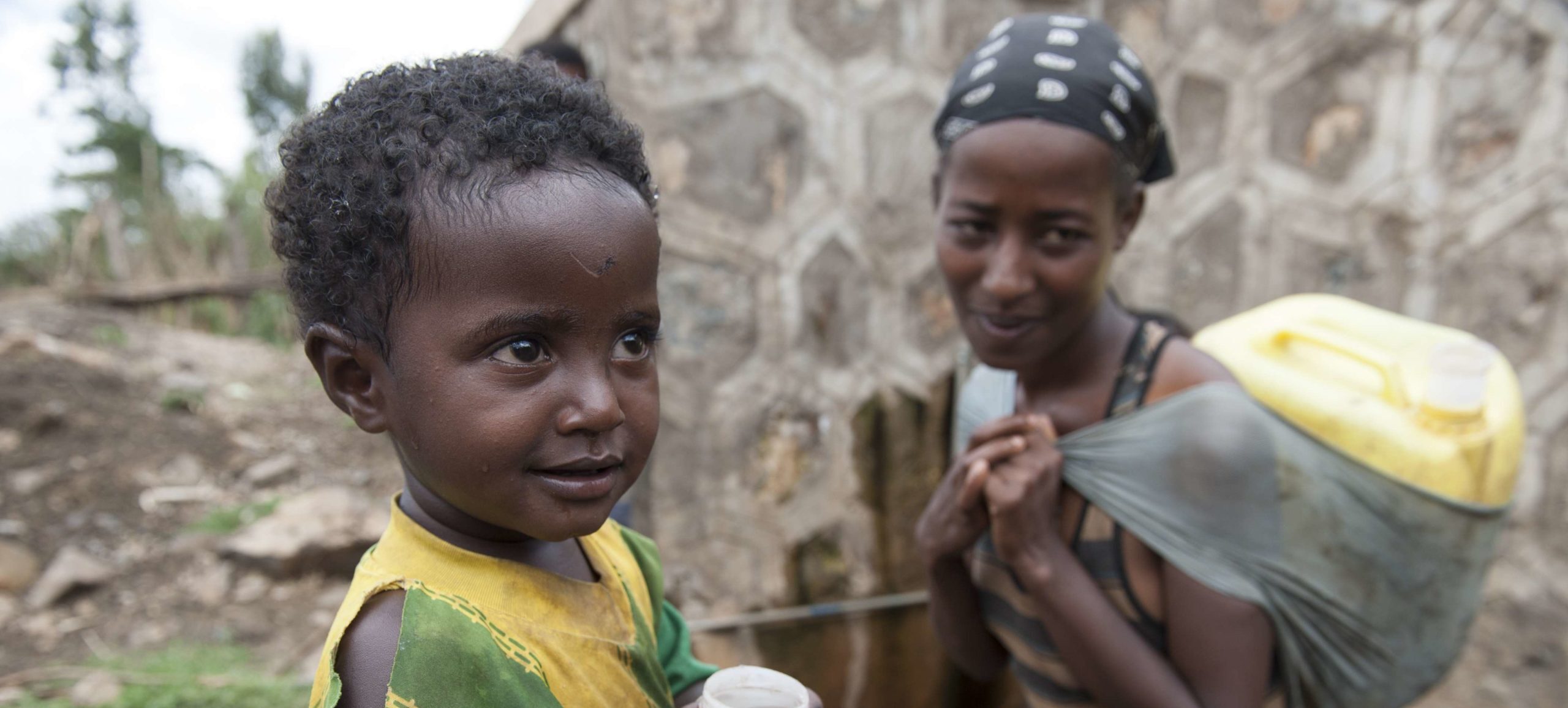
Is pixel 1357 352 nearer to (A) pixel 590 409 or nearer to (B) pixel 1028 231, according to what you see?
(B) pixel 1028 231

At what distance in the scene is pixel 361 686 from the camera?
854 mm

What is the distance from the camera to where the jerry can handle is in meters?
1.54

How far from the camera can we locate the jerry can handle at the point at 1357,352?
1.54 m

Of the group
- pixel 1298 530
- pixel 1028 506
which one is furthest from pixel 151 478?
pixel 1298 530

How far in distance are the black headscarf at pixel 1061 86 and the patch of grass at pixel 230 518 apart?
385 cm

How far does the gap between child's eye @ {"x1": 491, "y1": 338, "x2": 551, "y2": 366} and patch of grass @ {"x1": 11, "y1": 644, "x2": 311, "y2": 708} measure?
8.28 feet

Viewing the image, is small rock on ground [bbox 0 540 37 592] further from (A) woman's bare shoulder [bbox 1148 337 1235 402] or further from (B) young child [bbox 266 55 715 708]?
(A) woman's bare shoulder [bbox 1148 337 1235 402]

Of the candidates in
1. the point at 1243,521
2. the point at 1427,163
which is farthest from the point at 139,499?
the point at 1427,163

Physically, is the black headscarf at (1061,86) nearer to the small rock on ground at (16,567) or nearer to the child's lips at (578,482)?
the child's lips at (578,482)

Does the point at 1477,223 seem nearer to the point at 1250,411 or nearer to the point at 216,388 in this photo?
the point at 1250,411

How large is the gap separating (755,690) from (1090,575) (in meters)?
0.78

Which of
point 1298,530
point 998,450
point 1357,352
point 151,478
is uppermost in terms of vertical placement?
point 1357,352

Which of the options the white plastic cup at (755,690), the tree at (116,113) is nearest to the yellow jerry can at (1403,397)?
the white plastic cup at (755,690)

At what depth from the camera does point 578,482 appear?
35.8 inches
